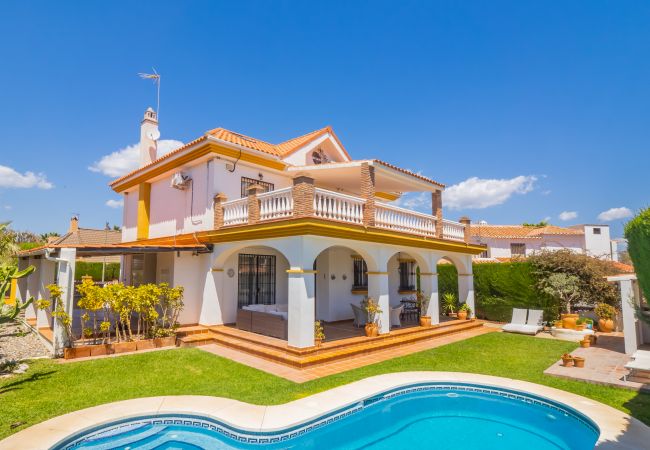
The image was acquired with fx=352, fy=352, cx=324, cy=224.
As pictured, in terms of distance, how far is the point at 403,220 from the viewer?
15.2m

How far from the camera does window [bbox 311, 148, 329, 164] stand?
19.1 metres

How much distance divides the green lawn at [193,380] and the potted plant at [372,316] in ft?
5.57

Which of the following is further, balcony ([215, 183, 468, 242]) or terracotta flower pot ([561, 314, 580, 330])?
terracotta flower pot ([561, 314, 580, 330])

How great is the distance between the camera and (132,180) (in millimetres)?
20344

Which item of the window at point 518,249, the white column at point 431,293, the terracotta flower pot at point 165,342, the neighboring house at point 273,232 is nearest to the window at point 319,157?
the neighboring house at point 273,232

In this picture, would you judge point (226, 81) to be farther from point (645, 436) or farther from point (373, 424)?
point (645, 436)

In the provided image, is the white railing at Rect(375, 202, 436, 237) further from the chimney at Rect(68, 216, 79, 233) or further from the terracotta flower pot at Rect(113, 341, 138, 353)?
the chimney at Rect(68, 216, 79, 233)

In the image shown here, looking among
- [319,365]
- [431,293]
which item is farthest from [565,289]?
[319,365]

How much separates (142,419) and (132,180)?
654 inches

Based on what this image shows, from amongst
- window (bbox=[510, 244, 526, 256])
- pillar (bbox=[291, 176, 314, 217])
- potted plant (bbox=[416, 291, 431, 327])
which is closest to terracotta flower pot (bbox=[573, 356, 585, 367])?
potted plant (bbox=[416, 291, 431, 327])

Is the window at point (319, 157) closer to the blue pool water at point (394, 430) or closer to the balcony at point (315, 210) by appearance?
the balcony at point (315, 210)

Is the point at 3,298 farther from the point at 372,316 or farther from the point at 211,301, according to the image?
Result: the point at 372,316

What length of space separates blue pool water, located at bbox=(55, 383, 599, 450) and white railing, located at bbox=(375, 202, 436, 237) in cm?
717

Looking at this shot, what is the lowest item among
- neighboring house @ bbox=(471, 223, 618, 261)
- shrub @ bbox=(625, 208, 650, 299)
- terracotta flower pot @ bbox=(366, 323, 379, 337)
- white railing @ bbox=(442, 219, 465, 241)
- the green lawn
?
the green lawn
